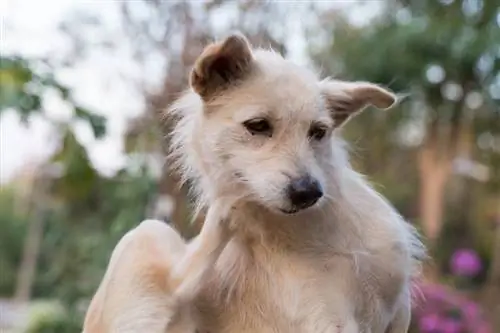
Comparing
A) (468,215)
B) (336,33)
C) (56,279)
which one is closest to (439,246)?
(468,215)

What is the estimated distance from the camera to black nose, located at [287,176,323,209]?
0.59m

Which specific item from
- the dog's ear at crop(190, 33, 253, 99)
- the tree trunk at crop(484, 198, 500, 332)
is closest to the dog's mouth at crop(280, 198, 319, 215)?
the dog's ear at crop(190, 33, 253, 99)

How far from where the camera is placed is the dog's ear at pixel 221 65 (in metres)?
0.62

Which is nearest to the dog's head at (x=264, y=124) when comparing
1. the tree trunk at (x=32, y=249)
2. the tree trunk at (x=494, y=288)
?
the tree trunk at (x=32, y=249)

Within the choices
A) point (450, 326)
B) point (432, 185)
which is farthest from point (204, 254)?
point (432, 185)

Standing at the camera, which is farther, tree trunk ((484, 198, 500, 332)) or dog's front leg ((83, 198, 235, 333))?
tree trunk ((484, 198, 500, 332))

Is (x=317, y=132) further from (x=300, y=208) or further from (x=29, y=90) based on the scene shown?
(x=29, y=90)

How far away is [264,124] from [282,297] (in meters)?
0.14

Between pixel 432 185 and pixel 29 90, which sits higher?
pixel 29 90

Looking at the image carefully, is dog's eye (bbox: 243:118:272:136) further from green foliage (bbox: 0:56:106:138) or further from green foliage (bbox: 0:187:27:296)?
green foliage (bbox: 0:187:27:296)

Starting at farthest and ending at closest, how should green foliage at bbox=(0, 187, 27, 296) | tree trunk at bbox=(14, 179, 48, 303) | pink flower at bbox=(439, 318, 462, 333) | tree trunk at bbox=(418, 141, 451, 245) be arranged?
tree trunk at bbox=(418, 141, 451, 245)
green foliage at bbox=(0, 187, 27, 296)
tree trunk at bbox=(14, 179, 48, 303)
pink flower at bbox=(439, 318, 462, 333)

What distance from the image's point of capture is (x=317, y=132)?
2.08 feet

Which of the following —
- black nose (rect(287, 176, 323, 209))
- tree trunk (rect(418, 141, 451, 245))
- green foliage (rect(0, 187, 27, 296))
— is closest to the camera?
black nose (rect(287, 176, 323, 209))

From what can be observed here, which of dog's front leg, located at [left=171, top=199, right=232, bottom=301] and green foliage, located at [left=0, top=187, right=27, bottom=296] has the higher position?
dog's front leg, located at [left=171, top=199, right=232, bottom=301]
